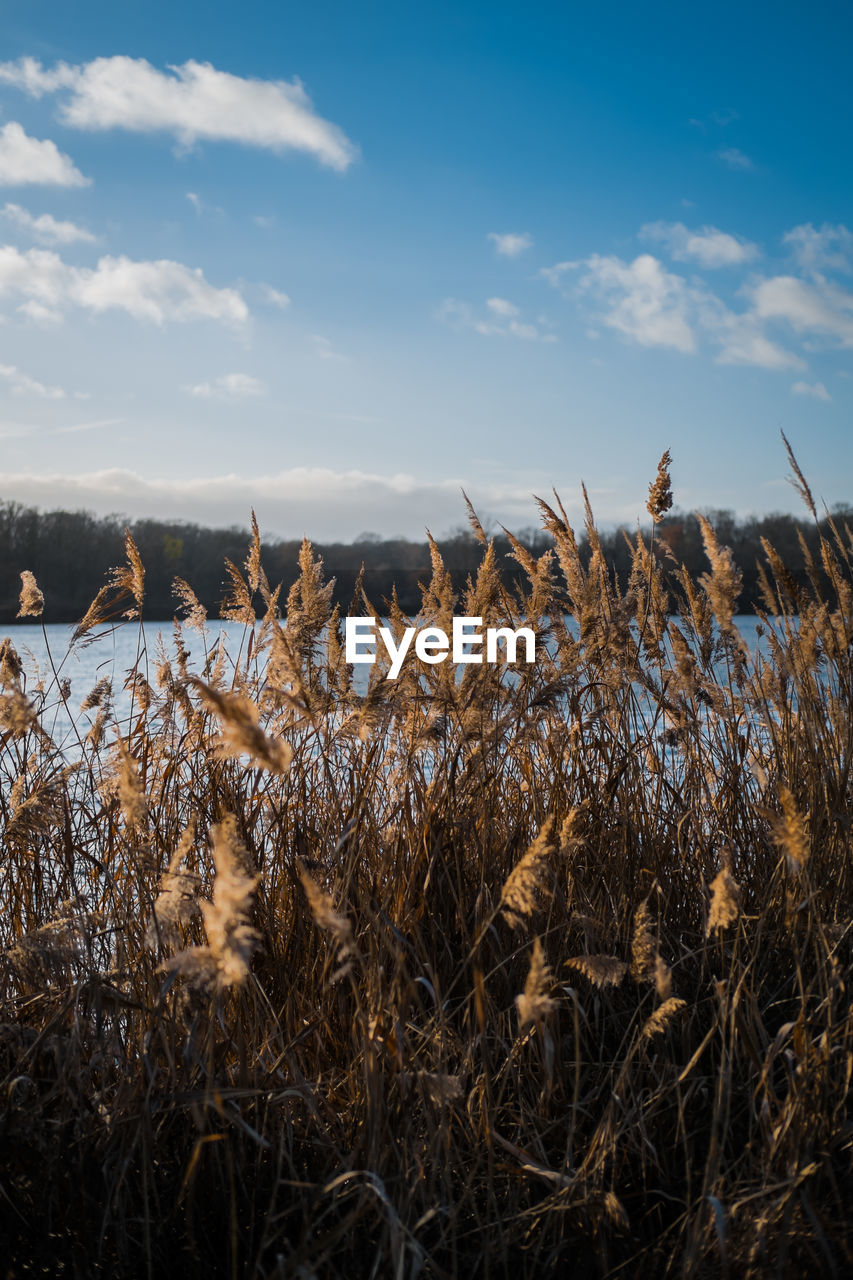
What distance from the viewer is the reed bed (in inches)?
59.2

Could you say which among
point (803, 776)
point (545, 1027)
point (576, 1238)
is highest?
point (803, 776)

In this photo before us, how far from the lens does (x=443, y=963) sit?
7.76 ft

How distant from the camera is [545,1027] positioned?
1703 millimetres

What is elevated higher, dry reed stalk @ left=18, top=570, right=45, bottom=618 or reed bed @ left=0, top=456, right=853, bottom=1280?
dry reed stalk @ left=18, top=570, right=45, bottom=618

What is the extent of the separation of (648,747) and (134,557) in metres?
1.78

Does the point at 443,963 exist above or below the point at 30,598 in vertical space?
below

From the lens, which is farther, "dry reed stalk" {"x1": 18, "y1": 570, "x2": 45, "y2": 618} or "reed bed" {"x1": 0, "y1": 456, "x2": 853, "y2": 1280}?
"dry reed stalk" {"x1": 18, "y1": 570, "x2": 45, "y2": 618}

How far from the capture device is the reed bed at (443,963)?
1503 millimetres

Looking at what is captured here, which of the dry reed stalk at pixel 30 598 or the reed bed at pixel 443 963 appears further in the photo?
the dry reed stalk at pixel 30 598

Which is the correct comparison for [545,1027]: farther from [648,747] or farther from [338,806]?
[648,747]

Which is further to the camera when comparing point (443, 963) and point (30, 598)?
point (30, 598)

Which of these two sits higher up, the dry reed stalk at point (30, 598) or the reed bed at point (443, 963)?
the dry reed stalk at point (30, 598)

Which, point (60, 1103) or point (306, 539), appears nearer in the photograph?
point (60, 1103)

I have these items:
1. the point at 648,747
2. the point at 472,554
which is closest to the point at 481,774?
the point at 648,747
